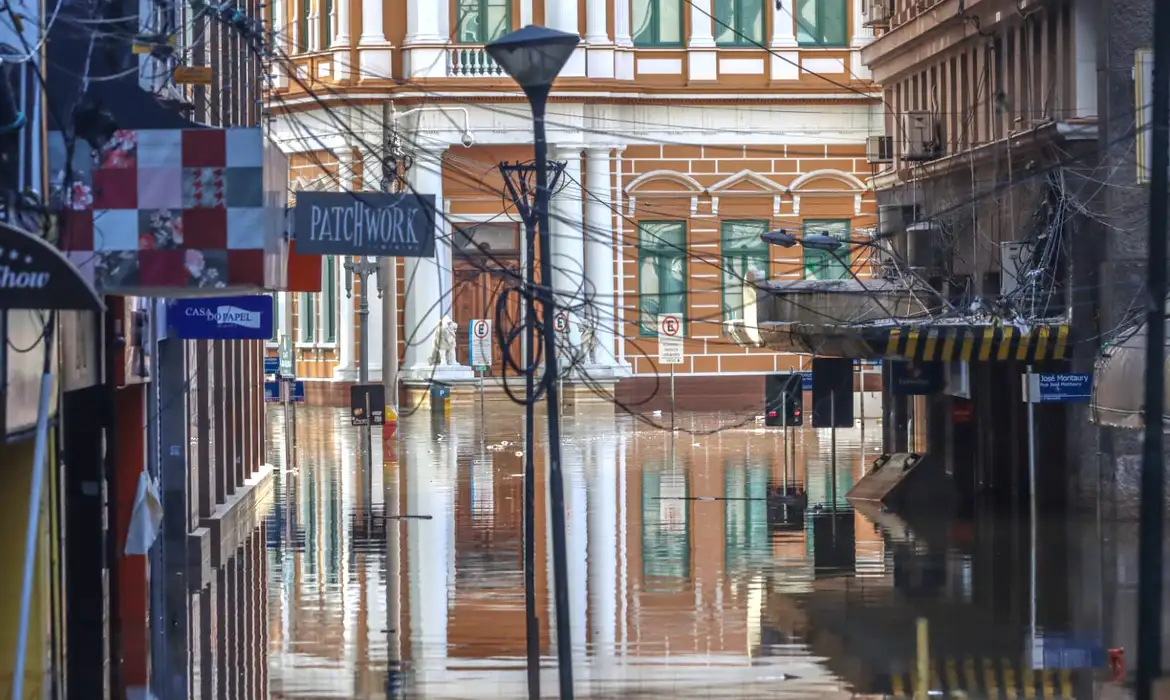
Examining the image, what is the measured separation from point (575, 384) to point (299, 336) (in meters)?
9.39

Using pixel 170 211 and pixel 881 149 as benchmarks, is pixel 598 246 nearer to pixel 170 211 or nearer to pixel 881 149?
pixel 881 149

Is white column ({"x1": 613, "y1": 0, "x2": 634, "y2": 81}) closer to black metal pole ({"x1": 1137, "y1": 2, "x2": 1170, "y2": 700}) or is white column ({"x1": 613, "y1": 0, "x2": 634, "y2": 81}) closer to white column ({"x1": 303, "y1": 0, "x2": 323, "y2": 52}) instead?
white column ({"x1": 303, "y1": 0, "x2": 323, "y2": 52})

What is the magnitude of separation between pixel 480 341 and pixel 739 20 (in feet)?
34.2

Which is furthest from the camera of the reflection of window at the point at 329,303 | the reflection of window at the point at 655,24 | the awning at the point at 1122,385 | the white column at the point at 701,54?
the reflection of window at the point at 329,303

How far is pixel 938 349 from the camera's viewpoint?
80.6 ft

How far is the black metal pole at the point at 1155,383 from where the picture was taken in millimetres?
10781

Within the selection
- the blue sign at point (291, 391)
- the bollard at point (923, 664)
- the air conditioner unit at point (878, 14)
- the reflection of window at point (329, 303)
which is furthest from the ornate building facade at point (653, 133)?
the bollard at point (923, 664)

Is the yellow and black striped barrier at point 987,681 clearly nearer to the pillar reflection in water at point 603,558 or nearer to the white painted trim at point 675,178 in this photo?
the pillar reflection in water at point 603,558

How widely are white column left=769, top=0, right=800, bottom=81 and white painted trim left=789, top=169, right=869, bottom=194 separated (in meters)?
2.33

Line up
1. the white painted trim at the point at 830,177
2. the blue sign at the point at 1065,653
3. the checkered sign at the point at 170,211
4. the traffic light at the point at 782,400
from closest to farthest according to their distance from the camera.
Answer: the checkered sign at the point at 170,211 < the blue sign at the point at 1065,653 < the traffic light at the point at 782,400 < the white painted trim at the point at 830,177

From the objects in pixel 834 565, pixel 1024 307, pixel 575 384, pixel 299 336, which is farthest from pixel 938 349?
pixel 299 336

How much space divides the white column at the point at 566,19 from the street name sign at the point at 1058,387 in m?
25.3

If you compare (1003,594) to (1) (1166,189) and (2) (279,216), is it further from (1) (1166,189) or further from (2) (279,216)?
(2) (279,216)

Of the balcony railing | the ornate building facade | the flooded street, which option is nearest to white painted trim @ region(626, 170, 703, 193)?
the ornate building facade
